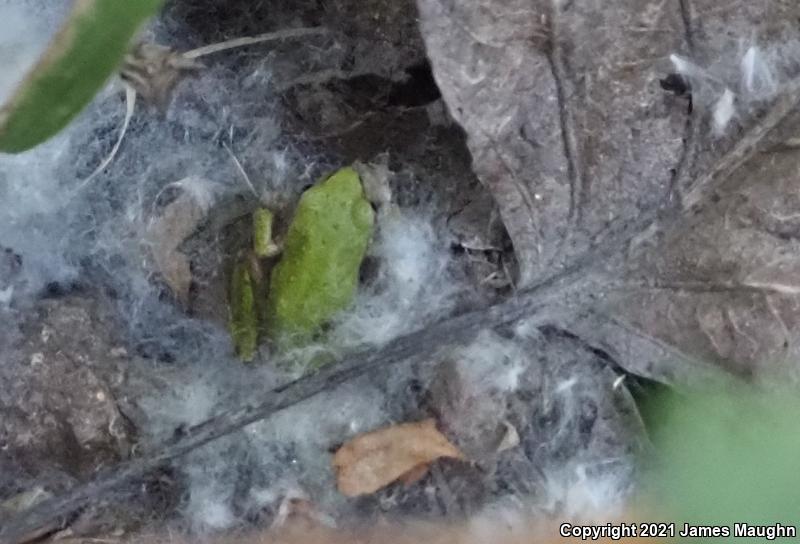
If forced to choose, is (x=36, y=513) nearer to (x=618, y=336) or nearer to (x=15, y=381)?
(x=15, y=381)

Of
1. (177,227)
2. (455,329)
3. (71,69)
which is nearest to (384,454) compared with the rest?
(455,329)

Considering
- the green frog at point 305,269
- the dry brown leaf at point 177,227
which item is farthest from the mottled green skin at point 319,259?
the dry brown leaf at point 177,227

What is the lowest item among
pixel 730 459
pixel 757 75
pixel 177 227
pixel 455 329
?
pixel 730 459

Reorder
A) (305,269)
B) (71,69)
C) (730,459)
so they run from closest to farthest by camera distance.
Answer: (71,69) → (730,459) → (305,269)

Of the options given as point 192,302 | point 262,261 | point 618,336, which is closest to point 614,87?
point 618,336

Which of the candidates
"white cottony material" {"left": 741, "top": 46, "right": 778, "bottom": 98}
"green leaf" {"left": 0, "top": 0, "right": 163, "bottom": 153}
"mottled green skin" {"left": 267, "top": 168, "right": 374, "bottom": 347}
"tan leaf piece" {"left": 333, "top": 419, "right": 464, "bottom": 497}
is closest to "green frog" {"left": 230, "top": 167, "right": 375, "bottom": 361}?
"mottled green skin" {"left": 267, "top": 168, "right": 374, "bottom": 347}

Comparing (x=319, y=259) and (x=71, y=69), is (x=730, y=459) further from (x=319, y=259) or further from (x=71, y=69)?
(x=71, y=69)

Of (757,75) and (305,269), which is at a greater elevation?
(757,75)
